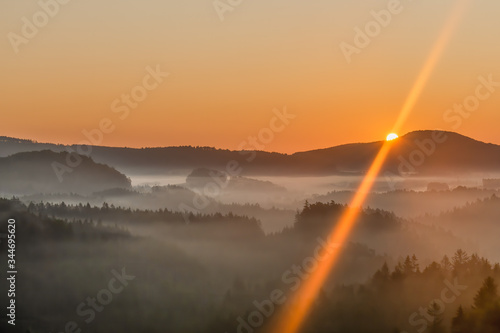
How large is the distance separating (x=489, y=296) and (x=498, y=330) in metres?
9.57

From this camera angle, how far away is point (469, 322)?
170000mm

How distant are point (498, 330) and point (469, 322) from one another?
665 inches

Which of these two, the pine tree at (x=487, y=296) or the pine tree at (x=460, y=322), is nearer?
the pine tree at (x=487, y=296)

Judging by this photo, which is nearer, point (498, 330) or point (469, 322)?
point (498, 330)

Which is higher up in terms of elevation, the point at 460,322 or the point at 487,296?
the point at 487,296

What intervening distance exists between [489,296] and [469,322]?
12.3 m

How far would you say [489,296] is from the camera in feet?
527

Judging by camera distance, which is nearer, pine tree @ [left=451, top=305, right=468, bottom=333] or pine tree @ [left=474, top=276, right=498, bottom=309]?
pine tree @ [left=474, top=276, right=498, bottom=309]

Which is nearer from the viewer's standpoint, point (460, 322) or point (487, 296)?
point (487, 296)

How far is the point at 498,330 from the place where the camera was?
6033 inches
